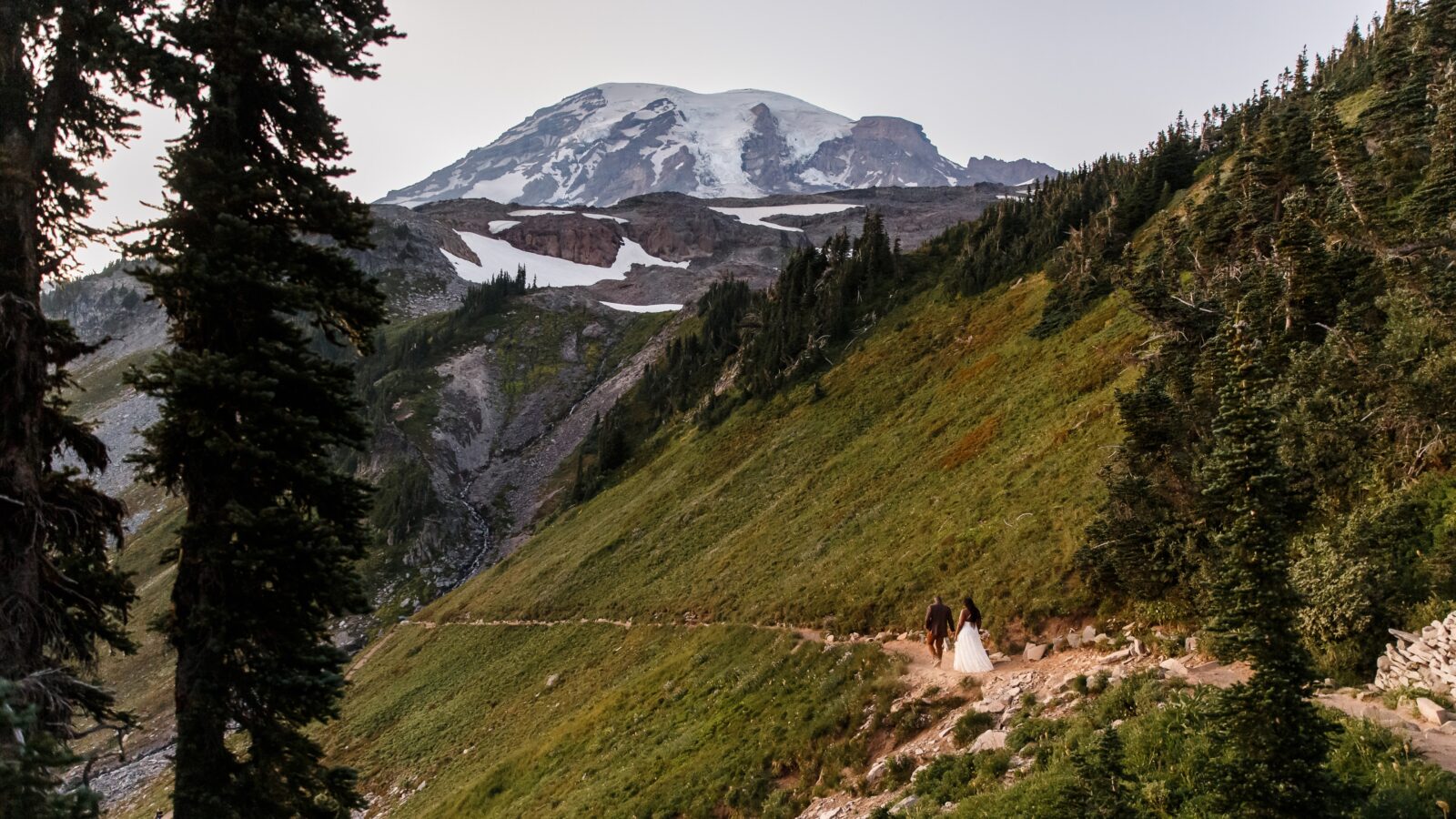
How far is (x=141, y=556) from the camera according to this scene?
324ft

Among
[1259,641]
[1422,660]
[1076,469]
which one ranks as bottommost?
[1076,469]

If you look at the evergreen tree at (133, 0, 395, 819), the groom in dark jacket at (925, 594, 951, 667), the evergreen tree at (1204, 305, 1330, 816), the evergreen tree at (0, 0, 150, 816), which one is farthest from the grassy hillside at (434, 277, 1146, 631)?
the evergreen tree at (0, 0, 150, 816)

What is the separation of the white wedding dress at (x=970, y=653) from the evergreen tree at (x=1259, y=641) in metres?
8.25

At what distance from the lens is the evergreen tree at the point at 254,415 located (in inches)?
385

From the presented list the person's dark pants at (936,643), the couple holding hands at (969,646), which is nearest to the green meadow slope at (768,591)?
the person's dark pants at (936,643)

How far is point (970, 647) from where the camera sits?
1764 centimetres

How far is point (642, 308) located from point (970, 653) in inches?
7079

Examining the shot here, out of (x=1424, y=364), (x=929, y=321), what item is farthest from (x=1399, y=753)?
(x=929, y=321)

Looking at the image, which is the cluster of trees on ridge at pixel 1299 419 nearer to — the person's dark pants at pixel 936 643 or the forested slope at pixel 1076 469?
the forested slope at pixel 1076 469

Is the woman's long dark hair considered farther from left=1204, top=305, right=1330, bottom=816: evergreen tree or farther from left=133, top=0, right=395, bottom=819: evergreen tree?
left=133, top=0, right=395, bottom=819: evergreen tree

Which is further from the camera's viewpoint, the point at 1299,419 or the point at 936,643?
the point at 936,643

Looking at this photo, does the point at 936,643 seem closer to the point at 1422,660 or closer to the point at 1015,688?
the point at 1015,688

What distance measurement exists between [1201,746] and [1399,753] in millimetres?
2143

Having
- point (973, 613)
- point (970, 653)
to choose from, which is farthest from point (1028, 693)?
point (973, 613)
